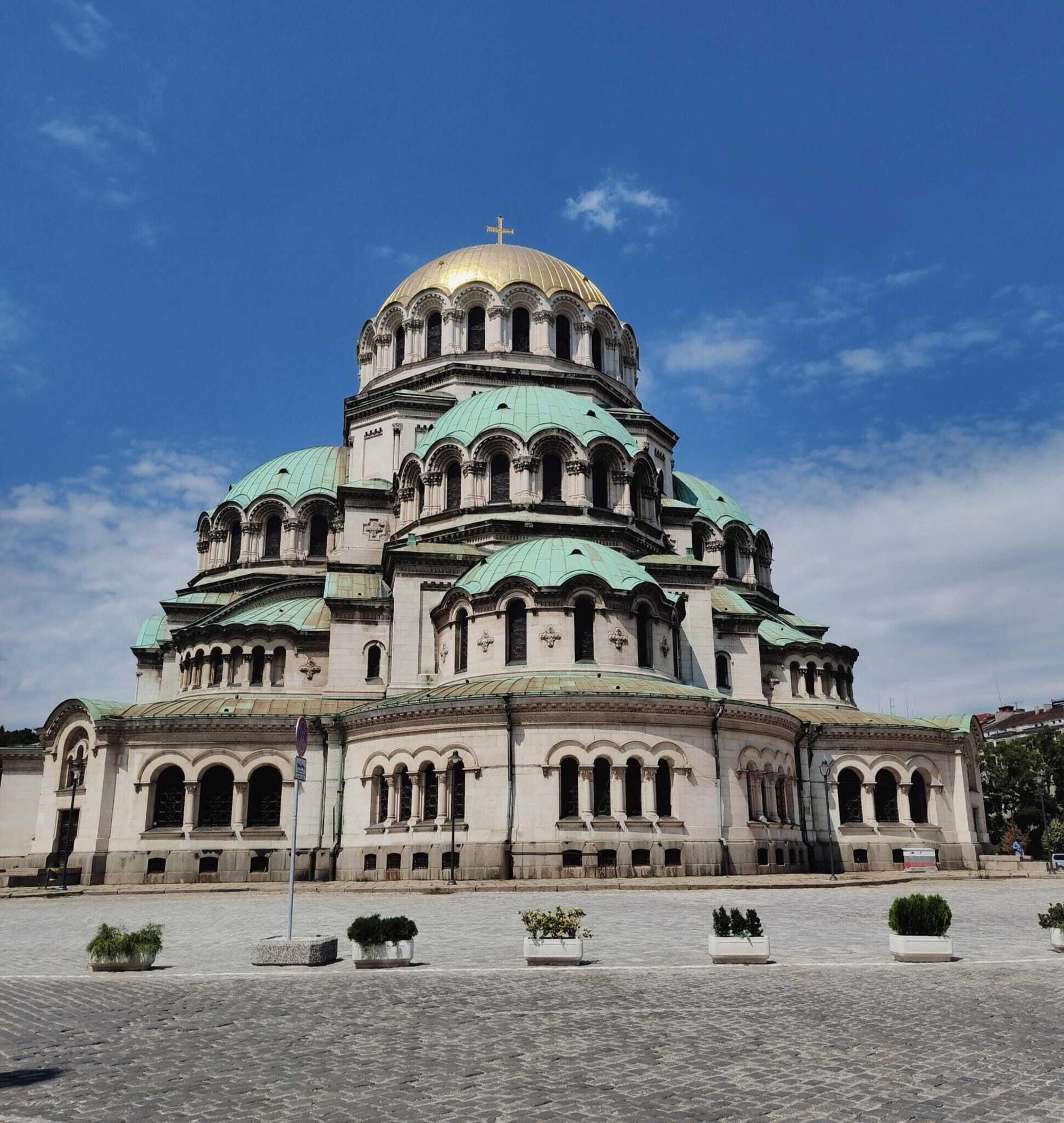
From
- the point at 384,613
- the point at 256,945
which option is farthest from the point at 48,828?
the point at 256,945

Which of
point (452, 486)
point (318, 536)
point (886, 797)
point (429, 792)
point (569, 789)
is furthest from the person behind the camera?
point (318, 536)

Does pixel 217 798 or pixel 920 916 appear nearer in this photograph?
pixel 920 916

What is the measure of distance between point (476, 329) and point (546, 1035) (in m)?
44.1

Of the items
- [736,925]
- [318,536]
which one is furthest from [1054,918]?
[318,536]

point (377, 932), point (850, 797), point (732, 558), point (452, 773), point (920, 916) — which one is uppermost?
point (732, 558)

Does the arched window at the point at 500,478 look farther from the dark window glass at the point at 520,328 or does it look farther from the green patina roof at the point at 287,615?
the dark window glass at the point at 520,328

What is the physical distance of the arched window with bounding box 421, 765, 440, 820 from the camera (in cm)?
3528

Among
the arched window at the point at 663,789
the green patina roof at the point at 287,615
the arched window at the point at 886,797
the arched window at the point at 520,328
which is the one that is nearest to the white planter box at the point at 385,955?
the arched window at the point at 663,789

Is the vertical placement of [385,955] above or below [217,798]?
below

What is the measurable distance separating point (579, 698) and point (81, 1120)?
26846 mm

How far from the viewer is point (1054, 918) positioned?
16266 millimetres

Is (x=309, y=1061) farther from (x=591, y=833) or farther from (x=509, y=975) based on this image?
(x=591, y=833)

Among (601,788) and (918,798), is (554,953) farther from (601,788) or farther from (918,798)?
(918,798)

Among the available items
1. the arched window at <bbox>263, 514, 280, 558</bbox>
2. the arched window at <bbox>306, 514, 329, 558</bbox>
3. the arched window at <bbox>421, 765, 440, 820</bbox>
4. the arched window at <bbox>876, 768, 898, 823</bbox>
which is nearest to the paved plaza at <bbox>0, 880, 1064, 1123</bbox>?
the arched window at <bbox>421, 765, 440, 820</bbox>
